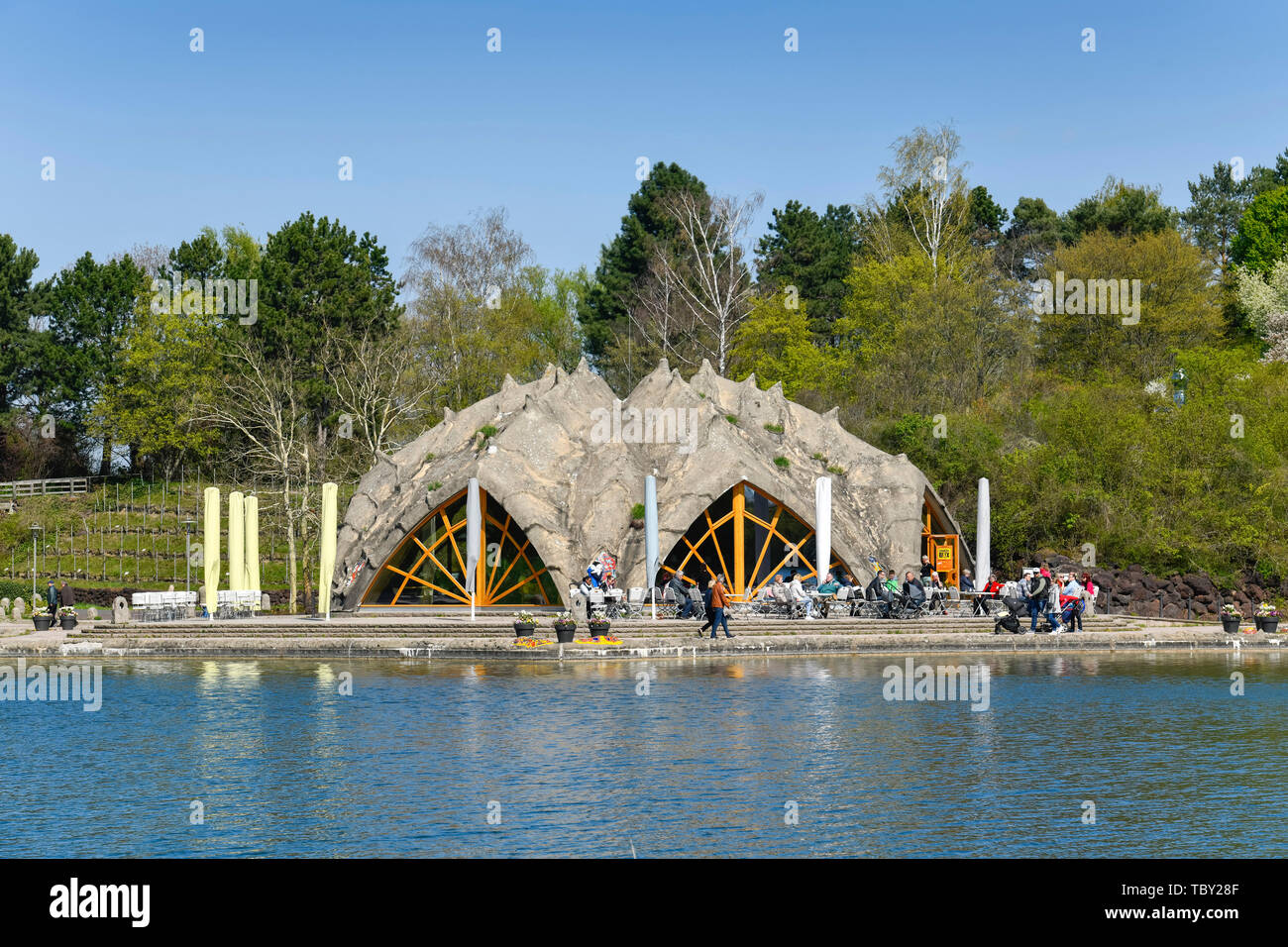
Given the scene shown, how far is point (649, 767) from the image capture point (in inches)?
686

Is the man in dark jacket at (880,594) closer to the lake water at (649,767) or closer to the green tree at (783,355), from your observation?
the lake water at (649,767)

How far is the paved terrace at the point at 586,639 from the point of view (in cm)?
3023

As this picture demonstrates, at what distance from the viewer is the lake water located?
14023 millimetres

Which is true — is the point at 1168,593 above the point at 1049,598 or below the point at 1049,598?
below

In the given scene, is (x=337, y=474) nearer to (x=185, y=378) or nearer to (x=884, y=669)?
(x=185, y=378)

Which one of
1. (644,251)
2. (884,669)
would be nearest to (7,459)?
(644,251)

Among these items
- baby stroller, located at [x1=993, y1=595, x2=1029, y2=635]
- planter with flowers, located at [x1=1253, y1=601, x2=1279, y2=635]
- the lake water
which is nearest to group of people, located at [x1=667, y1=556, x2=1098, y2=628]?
baby stroller, located at [x1=993, y1=595, x2=1029, y2=635]

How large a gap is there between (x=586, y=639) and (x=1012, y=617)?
1040 cm

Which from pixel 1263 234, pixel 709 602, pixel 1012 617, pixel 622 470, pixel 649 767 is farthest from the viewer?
pixel 1263 234

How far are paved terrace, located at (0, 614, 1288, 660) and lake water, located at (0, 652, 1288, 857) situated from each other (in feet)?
10.4

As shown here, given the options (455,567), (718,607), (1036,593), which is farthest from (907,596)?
(455,567)

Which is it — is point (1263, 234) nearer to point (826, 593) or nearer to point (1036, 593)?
point (1036, 593)

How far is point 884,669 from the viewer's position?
88.7 feet

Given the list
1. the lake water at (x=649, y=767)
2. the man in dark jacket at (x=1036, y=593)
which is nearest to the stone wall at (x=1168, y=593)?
the man in dark jacket at (x=1036, y=593)
